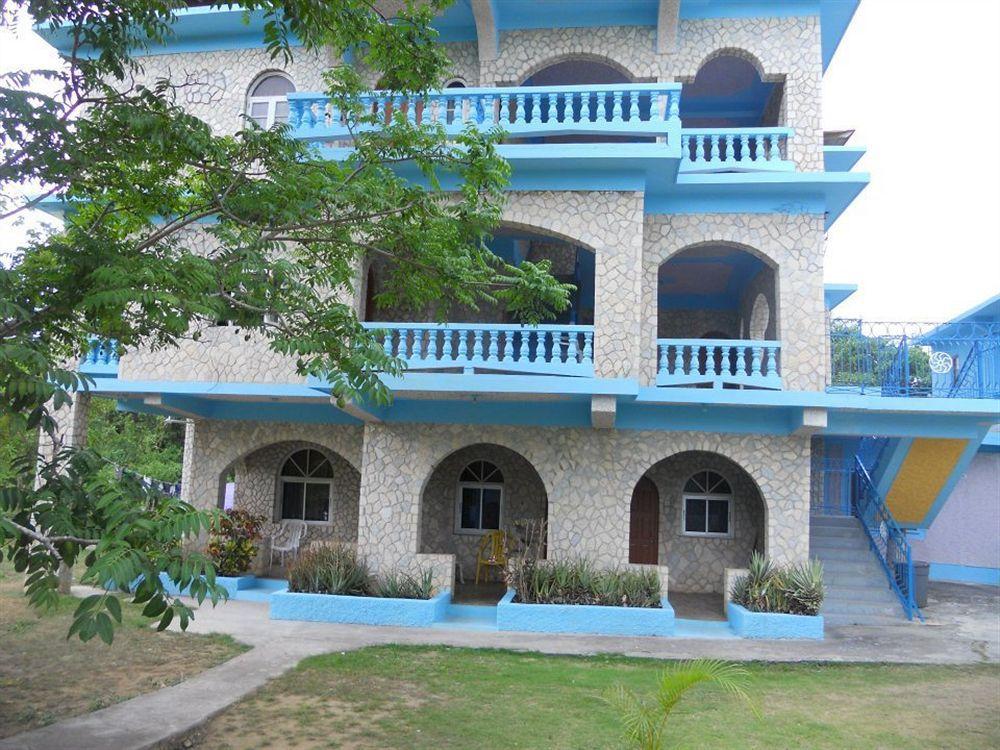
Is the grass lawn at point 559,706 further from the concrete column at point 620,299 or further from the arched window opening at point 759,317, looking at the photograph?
the arched window opening at point 759,317

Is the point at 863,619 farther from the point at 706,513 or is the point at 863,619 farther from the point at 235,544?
the point at 235,544

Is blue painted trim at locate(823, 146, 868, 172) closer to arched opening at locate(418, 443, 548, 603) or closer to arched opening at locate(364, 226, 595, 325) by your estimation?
arched opening at locate(364, 226, 595, 325)

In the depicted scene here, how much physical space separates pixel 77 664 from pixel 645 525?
9589 mm

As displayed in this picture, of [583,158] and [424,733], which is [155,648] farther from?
[583,158]

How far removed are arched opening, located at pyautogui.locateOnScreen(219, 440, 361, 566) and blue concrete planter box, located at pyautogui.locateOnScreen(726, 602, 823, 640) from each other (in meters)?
7.69

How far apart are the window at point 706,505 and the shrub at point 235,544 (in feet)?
25.4

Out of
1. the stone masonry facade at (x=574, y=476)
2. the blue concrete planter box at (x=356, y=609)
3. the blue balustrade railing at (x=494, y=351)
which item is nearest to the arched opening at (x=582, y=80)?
the blue balustrade railing at (x=494, y=351)

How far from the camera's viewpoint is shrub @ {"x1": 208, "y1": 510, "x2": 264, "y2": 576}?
13.5 metres

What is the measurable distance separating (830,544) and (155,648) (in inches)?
430

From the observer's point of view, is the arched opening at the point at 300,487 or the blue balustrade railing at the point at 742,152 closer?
the blue balustrade railing at the point at 742,152

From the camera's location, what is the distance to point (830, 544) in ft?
46.0

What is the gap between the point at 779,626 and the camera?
11.0 meters

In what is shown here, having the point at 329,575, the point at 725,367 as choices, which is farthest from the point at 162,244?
the point at 725,367

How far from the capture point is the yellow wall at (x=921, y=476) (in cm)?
1320
